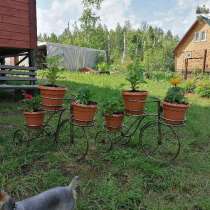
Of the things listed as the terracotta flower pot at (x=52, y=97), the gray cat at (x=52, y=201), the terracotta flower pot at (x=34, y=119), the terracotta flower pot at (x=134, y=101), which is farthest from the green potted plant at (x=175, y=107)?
the gray cat at (x=52, y=201)

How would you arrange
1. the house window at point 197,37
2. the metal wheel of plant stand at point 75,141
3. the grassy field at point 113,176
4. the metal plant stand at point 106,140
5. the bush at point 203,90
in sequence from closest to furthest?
the grassy field at point 113,176, the metal wheel of plant stand at point 75,141, the metal plant stand at point 106,140, the bush at point 203,90, the house window at point 197,37

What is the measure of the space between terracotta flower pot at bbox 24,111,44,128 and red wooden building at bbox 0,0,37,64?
15.1 ft

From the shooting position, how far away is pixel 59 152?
532cm

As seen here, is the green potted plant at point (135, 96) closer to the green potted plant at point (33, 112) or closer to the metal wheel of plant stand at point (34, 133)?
the metal wheel of plant stand at point (34, 133)

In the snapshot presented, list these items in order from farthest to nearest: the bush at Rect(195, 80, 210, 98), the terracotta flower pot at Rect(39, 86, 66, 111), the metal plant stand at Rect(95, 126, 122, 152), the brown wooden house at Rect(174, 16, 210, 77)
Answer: the brown wooden house at Rect(174, 16, 210, 77) → the bush at Rect(195, 80, 210, 98) → the metal plant stand at Rect(95, 126, 122, 152) → the terracotta flower pot at Rect(39, 86, 66, 111)

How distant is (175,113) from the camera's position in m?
5.07

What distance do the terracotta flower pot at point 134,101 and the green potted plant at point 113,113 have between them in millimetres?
115

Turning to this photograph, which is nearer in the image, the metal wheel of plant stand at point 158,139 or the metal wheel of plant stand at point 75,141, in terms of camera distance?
the metal wheel of plant stand at point 75,141

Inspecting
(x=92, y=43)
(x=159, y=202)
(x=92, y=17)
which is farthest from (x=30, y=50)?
(x=92, y=43)

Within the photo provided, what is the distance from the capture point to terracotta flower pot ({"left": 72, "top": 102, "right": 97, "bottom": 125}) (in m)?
4.98

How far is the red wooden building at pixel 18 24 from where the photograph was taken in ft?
30.8

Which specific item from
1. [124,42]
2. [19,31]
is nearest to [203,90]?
[19,31]

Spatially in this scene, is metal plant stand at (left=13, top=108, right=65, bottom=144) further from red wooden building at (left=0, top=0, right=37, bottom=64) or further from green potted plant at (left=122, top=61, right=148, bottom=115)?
red wooden building at (left=0, top=0, right=37, bottom=64)

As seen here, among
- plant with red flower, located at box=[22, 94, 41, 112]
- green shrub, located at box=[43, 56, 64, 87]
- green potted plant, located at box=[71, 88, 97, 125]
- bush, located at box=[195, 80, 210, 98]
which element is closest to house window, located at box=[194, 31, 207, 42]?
bush, located at box=[195, 80, 210, 98]
